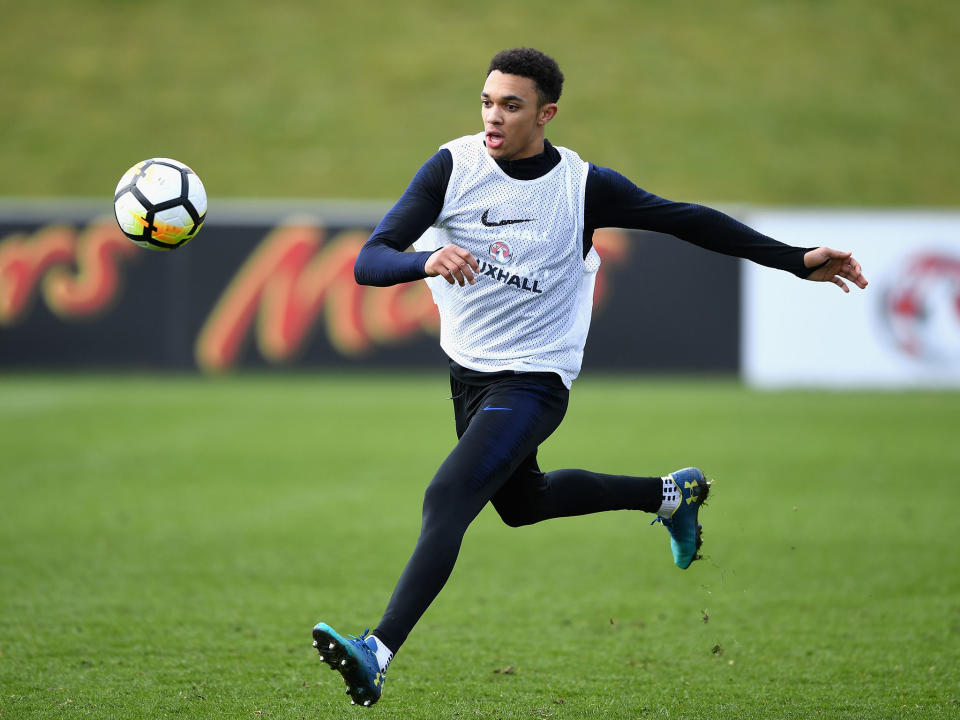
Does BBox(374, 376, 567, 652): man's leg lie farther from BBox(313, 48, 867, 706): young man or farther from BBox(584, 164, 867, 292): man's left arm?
BBox(584, 164, 867, 292): man's left arm

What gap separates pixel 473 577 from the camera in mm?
7281

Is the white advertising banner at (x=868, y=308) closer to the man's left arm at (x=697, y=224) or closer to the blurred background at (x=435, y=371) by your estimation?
the blurred background at (x=435, y=371)

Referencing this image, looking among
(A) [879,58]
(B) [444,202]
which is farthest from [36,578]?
(A) [879,58]

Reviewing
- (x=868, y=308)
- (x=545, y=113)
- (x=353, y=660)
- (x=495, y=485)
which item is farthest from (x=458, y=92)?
(x=353, y=660)

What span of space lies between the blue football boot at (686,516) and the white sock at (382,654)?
197cm

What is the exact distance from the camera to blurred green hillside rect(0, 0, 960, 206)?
25.7 m

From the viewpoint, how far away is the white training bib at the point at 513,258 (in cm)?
476

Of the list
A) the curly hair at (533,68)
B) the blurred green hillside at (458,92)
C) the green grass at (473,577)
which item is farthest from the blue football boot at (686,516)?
the blurred green hillside at (458,92)

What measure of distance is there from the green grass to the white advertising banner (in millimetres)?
3474

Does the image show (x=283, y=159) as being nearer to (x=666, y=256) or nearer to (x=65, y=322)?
(x=65, y=322)

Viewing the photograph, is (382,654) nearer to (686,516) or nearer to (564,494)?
(564,494)

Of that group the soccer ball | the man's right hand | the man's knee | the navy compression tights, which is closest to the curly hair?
the man's right hand

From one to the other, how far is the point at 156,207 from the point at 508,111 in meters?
1.66

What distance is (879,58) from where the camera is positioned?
29469 millimetres
